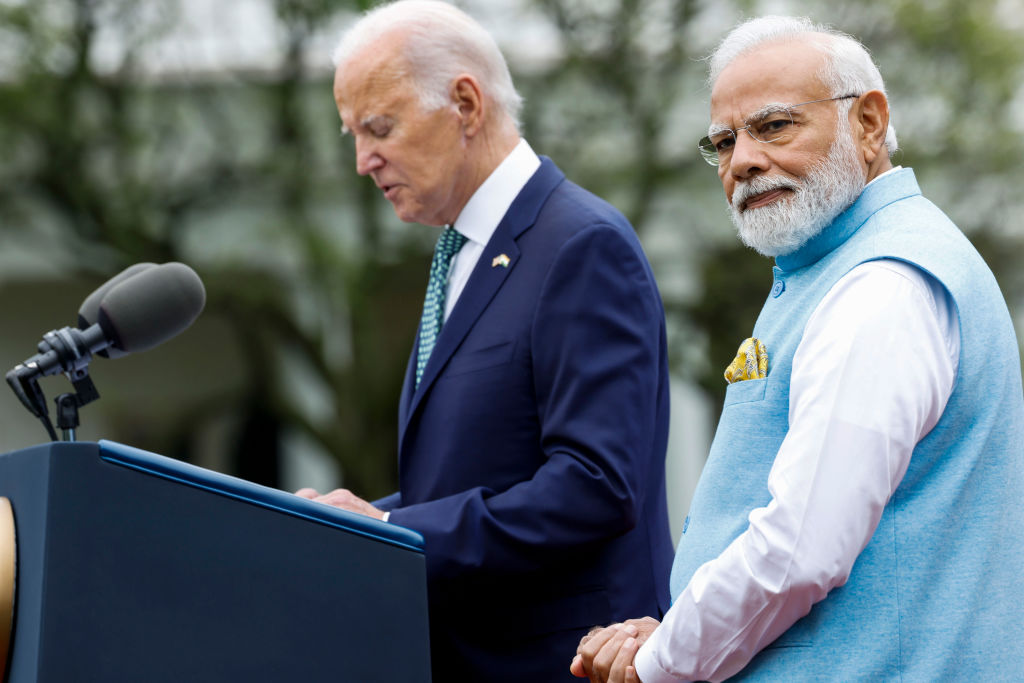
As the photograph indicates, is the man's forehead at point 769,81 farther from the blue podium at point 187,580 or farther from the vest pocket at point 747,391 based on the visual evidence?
the blue podium at point 187,580

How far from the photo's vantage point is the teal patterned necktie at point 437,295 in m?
2.65

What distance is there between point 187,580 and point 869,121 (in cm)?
121

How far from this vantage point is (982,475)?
1.68 metres

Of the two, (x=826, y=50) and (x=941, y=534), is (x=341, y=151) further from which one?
(x=941, y=534)

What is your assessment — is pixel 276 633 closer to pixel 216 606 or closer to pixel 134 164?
pixel 216 606

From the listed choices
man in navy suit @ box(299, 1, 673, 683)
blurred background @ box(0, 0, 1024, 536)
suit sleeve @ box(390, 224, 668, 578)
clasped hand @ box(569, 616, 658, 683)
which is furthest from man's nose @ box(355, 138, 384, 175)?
blurred background @ box(0, 0, 1024, 536)

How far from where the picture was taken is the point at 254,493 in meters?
1.70

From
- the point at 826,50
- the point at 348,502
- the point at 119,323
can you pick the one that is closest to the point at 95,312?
the point at 119,323

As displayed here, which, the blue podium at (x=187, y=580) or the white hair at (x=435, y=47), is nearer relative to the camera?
the blue podium at (x=187, y=580)

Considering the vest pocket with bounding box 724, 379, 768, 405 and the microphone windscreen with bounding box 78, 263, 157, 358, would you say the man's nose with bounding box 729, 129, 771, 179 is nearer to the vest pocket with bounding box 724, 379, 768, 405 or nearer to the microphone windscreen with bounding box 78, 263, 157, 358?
the vest pocket with bounding box 724, 379, 768, 405

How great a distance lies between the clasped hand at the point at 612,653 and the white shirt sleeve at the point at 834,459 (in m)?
0.15

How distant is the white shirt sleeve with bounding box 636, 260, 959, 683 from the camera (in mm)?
1600

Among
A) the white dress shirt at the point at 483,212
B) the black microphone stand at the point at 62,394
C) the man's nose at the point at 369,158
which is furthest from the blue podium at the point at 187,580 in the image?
the man's nose at the point at 369,158

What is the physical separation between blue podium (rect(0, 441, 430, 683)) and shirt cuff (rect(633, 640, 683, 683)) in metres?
0.33
